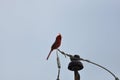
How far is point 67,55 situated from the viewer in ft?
29.5

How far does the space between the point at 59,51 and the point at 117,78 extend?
75.1 inches

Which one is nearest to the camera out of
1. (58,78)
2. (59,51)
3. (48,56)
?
(58,78)

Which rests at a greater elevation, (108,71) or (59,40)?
(59,40)

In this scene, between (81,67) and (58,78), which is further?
(81,67)

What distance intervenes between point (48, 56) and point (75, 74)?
106 centimetres

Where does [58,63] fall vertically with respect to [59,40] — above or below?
below

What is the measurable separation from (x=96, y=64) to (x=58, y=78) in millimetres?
1981

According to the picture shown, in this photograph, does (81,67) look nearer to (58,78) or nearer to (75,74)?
(75,74)

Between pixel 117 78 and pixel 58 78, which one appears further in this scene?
pixel 117 78

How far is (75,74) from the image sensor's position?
8898 mm

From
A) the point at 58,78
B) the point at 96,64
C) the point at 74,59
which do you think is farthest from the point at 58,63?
the point at 96,64

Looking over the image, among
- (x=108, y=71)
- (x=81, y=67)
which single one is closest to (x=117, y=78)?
(x=108, y=71)

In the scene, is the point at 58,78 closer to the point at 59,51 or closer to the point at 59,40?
the point at 59,51

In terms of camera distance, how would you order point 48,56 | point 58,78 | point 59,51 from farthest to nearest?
point 48,56, point 59,51, point 58,78
